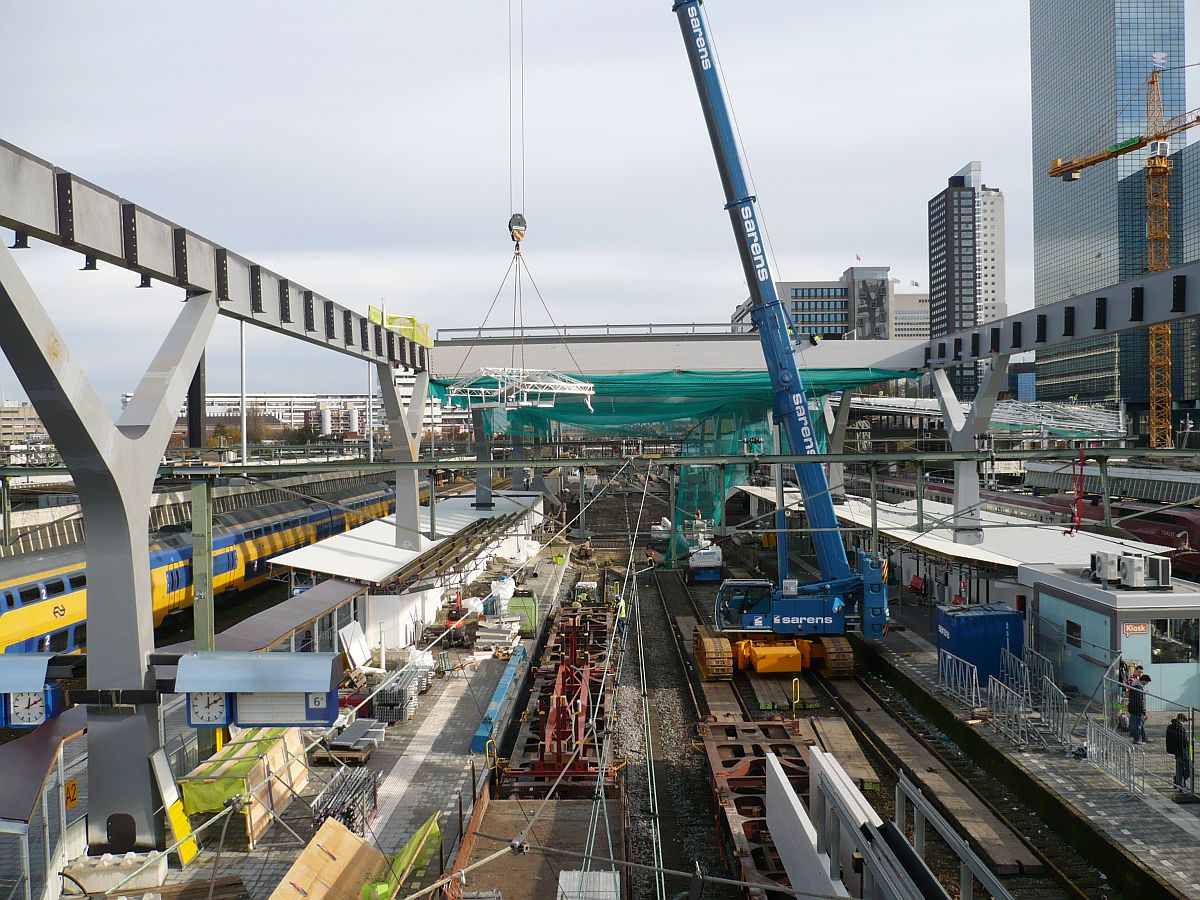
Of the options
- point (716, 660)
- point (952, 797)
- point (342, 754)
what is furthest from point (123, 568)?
point (716, 660)

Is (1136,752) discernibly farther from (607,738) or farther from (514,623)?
(514,623)

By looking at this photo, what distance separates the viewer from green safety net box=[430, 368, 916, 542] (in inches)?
945

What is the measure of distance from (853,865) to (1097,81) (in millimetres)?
136475

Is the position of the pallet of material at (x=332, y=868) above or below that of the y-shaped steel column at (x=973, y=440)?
below

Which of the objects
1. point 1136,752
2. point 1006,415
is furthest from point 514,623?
point 1006,415

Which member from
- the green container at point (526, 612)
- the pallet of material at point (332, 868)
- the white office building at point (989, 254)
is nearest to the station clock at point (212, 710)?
the pallet of material at point (332, 868)

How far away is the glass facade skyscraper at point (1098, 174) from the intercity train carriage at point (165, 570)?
7489cm

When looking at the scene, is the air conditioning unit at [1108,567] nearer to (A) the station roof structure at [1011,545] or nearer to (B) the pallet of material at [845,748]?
(A) the station roof structure at [1011,545]

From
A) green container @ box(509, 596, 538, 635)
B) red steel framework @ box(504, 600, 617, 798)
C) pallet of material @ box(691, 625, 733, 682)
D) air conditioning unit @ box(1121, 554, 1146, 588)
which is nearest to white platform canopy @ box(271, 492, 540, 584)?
green container @ box(509, 596, 538, 635)

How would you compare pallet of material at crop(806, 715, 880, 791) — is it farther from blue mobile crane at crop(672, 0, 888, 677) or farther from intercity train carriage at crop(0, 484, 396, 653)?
intercity train carriage at crop(0, 484, 396, 653)

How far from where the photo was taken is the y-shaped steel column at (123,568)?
8.22m

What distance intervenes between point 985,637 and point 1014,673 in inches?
30.5

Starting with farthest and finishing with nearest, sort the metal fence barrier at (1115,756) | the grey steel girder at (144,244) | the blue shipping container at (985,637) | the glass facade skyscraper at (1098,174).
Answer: the glass facade skyscraper at (1098,174) → the blue shipping container at (985,637) → the metal fence barrier at (1115,756) → the grey steel girder at (144,244)

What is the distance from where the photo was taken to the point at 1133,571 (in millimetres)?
13148
